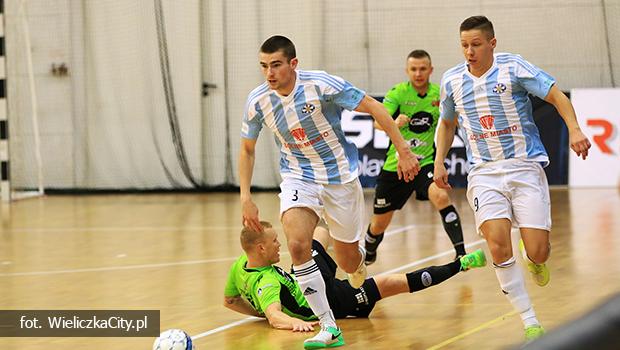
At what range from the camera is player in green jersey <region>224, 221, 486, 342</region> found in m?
6.85

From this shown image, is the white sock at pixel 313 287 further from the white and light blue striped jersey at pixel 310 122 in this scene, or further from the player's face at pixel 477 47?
the player's face at pixel 477 47

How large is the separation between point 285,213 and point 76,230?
748 cm

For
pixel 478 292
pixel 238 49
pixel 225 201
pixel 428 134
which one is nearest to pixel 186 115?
pixel 238 49

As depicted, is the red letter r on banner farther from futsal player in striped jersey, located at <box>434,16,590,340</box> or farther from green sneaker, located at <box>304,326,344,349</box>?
green sneaker, located at <box>304,326,344,349</box>

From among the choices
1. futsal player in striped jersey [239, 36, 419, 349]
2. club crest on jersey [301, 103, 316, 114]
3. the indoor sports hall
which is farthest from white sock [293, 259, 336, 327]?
the indoor sports hall

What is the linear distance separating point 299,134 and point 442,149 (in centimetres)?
94

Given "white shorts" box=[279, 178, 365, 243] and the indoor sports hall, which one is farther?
the indoor sports hall

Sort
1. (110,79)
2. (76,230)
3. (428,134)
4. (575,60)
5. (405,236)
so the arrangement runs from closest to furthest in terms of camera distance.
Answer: (428,134), (405,236), (76,230), (575,60), (110,79)

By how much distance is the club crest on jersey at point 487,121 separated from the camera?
636 centimetres

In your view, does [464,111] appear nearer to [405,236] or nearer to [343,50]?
[405,236]

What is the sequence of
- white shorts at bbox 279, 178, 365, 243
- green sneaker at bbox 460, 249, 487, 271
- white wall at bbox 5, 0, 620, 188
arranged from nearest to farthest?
white shorts at bbox 279, 178, 365, 243 < green sneaker at bbox 460, 249, 487, 271 < white wall at bbox 5, 0, 620, 188

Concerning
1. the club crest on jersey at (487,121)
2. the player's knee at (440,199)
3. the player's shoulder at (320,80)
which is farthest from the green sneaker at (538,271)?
the player's knee at (440,199)

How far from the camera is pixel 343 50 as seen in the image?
18469 mm

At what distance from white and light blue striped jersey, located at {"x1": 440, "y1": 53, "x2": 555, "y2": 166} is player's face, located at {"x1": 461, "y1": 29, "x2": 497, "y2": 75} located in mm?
76
